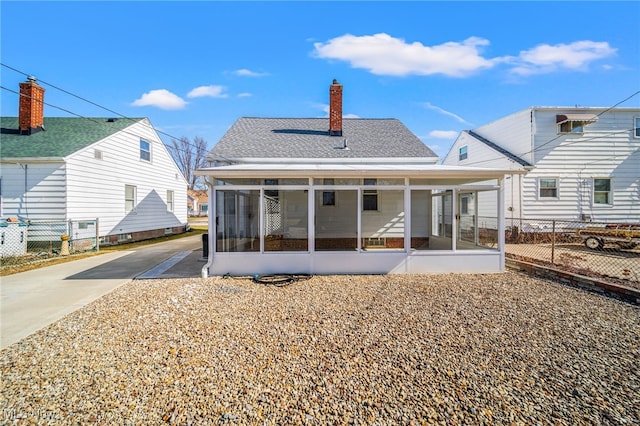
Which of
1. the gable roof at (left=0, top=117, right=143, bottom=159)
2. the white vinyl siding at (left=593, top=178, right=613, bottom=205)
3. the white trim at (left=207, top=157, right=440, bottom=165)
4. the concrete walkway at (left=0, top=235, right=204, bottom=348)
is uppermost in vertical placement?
the gable roof at (left=0, top=117, right=143, bottom=159)

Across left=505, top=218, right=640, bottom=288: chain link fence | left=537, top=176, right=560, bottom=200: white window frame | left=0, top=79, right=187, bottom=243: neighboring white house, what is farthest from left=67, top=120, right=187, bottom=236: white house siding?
left=537, top=176, right=560, bottom=200: white window frame

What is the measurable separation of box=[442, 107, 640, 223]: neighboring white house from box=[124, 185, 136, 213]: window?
18828mm

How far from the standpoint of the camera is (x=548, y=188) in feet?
44.4

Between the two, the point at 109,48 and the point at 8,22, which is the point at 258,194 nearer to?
the point at 8,22

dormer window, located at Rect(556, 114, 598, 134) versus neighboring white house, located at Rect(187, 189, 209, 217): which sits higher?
dormer window, located at Rect(556, 114, 598, 134)

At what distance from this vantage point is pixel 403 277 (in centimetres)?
761

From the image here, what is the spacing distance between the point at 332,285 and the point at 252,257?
242 cm

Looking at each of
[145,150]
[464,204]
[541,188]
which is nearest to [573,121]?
[541,188]

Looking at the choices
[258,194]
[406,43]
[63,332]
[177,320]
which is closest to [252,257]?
[258,194]

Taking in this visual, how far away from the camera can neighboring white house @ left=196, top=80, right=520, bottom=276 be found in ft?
25.4

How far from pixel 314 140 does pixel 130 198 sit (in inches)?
384

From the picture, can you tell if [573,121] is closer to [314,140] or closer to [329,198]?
[314,140]

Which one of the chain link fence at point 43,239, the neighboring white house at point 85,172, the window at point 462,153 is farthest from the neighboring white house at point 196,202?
the window at point 462,153

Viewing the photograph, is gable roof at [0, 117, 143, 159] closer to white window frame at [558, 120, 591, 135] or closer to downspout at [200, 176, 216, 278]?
downspout at [200, 176, 216, 278]
